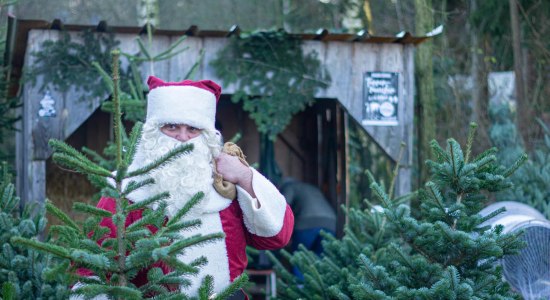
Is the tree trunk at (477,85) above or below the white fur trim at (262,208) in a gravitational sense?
above

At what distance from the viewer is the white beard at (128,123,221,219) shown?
4195 millimetres

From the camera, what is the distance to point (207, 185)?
4246 millimetres

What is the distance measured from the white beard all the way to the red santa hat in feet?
0.28

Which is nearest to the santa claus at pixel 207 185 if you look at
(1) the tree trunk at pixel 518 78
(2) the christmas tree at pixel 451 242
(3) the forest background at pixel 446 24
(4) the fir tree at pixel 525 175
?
(2) the christmas tree at pixel 451 242

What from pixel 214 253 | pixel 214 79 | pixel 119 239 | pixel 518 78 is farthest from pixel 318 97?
pixel 518 78

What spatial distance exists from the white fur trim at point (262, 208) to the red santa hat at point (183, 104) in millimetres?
366

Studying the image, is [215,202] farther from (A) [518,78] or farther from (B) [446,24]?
(B) [446,24]

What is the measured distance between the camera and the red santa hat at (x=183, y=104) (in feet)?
14.1

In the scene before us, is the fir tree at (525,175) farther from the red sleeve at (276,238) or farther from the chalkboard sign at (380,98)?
the red sleeve at (276,238)

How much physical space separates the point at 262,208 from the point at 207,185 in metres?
0.28

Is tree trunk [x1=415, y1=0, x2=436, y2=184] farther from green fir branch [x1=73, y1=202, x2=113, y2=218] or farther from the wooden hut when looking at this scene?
green fir branch [x1=73, y1=202, x2=113, y2=218]

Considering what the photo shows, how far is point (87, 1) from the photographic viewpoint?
13719mm

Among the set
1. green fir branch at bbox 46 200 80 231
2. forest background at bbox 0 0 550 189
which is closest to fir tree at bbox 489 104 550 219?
forest background at bbox 0 0 550 189

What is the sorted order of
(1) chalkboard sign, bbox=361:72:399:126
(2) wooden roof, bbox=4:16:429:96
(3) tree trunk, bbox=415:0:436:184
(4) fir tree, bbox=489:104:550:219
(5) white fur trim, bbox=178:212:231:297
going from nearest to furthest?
(5) white fur trim, bbox=178:212:231:297 < (2) wooden roof, bbox=4:16:429:96 < (1) chalkboard sign, bbox=361:72:399:126 < (4) fir tree, bbox=489:104:550:219 < (3) tree trunk, bbox=415:0:436:184
